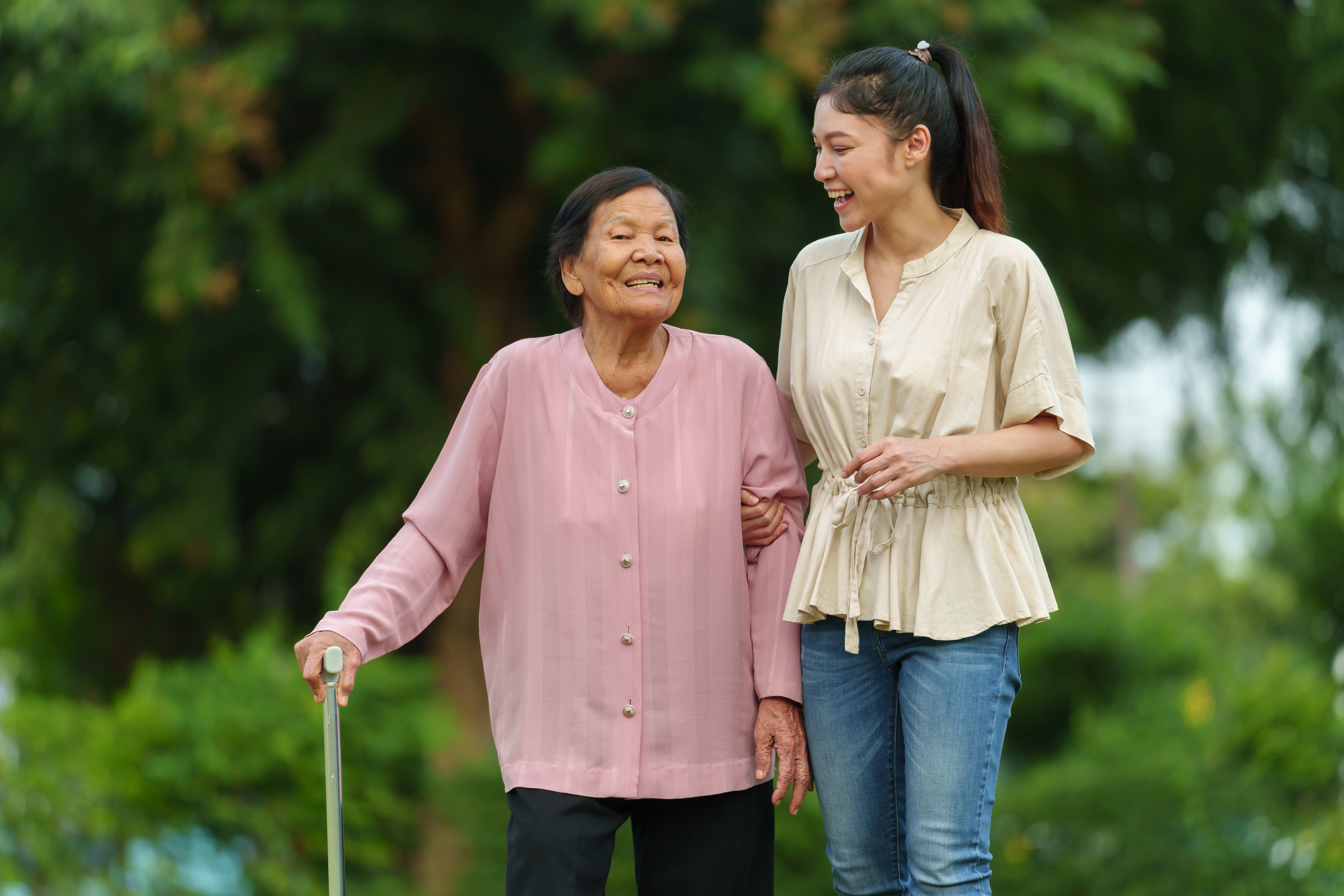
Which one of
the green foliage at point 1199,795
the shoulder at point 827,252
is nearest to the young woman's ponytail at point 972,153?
the shoulder at point 827,252

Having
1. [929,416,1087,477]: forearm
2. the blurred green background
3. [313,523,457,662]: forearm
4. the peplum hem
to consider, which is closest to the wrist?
[929,416,1087,477]: forearm

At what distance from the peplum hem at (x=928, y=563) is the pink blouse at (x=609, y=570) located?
0.49ft

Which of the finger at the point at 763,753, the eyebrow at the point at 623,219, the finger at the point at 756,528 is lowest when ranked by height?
the finger at the point at 763,753

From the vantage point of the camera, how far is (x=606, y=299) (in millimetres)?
2625

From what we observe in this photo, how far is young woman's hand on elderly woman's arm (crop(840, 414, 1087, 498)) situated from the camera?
2.36 meters

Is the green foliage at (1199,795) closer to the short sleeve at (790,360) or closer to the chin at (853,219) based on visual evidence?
the short sleeve at (790,360)

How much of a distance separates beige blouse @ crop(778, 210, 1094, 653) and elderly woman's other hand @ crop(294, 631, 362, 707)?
0.79 metres

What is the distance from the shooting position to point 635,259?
2609 millimetres

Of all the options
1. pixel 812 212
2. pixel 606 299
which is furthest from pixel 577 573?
pixel 812 212

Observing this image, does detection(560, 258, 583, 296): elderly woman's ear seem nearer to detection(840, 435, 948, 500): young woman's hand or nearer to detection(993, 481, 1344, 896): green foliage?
detection(840, 435, 948, 500): young woman's hand

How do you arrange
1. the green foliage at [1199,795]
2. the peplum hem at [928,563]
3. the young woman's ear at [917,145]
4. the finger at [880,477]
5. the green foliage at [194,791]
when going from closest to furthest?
1. the finger at [880,477]
2. the peplum hem at [928,563]
3. the young woman's ear at [917,145]
4. the green foliage at [1199,795]
5. the green foliage at [194,791]

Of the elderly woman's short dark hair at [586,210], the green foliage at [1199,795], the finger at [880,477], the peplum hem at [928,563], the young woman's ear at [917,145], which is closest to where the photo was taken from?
the finger at [880,477]

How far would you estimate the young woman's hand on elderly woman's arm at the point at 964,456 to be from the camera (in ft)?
7.74

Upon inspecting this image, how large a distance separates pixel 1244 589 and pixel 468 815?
1883cm
